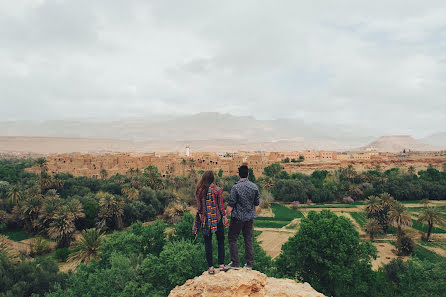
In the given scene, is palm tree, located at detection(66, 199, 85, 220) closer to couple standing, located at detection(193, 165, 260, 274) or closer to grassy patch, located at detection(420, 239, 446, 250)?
couple standing, located at detection(193, 165, 260, 274)

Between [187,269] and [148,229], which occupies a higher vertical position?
[187,269]

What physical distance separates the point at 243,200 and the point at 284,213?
34.8 metres

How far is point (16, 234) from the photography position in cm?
2847

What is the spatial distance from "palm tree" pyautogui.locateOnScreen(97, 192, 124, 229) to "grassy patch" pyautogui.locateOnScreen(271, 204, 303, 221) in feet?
67.4

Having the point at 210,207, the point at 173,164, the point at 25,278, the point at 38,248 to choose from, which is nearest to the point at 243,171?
the point at 210,207

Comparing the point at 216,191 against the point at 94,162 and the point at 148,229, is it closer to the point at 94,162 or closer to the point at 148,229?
the point at 148,229

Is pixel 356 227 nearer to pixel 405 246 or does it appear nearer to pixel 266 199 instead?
pixel 405 246

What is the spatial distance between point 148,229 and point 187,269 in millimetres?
8593

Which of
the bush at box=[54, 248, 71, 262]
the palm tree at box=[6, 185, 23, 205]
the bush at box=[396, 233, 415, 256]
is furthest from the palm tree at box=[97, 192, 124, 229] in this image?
the bush at box=[396, 233, 415, 256]

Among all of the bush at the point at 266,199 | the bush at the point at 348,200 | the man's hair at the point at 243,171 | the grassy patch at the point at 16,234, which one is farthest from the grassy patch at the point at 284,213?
the man's hair at the point at 243,171

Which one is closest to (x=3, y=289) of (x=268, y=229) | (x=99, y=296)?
(x=99, y=296)

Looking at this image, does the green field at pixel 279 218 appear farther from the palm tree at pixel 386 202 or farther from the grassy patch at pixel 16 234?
the grassy patch at pixel 16 234

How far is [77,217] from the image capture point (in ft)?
90.4

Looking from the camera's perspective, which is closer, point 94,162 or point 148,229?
point 148,229
